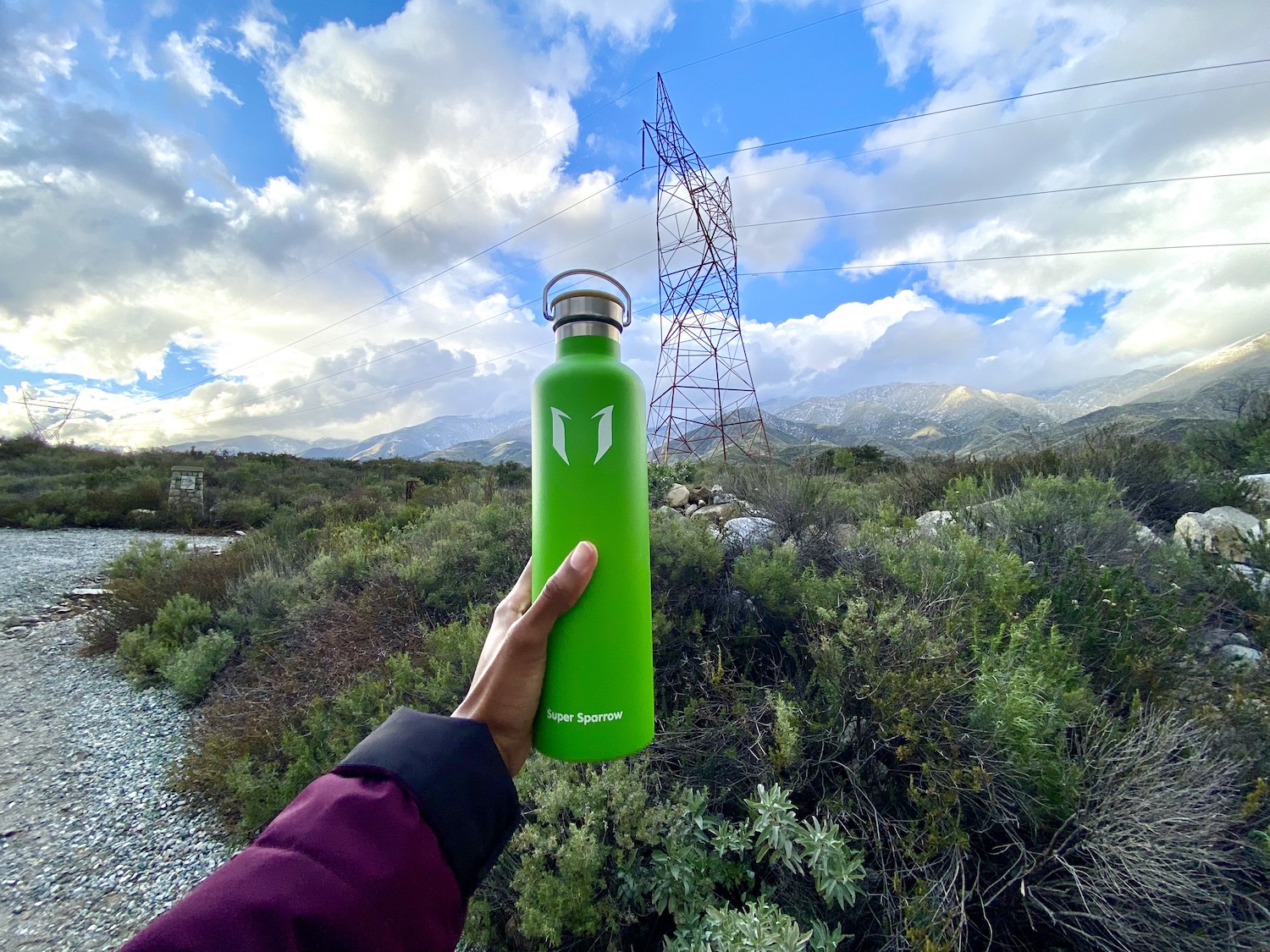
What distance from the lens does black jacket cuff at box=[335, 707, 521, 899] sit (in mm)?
1031

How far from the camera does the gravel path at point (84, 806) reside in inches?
113

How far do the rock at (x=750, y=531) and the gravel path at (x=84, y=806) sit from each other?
12.3 ft

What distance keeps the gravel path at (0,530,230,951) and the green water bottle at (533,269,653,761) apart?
3.22 m

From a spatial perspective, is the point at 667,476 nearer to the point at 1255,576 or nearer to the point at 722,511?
the point at 722,511

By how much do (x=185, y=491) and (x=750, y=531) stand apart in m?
14.1

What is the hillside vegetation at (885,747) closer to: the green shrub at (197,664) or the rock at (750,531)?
the rock at (750,531)

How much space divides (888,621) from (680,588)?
1.33 metres

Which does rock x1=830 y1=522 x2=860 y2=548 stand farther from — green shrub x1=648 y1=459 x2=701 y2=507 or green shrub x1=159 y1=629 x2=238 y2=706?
green shrub x1=159 y1=629 x2=238 y2=706

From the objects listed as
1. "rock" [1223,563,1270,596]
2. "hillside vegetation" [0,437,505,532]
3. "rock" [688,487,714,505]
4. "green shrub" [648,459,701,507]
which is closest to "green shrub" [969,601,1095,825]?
"rock" [1223,563,1270,596]

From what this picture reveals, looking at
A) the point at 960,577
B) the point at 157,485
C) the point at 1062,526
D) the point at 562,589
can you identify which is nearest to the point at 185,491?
the point at 157,485

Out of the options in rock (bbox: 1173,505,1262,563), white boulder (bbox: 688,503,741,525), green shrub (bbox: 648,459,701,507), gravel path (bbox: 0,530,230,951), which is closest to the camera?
gravel path (bbox: 0,530,230,951)

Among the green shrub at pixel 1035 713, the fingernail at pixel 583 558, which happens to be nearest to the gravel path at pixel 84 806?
the fingernail at pixel 583 558

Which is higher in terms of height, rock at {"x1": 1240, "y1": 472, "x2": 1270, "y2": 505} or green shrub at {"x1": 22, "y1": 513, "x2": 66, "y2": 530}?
green shrub at {"x1": 22, "y1": 513, "x2": 66, "y2": 530}

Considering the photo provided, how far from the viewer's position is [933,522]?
4.56 meters
